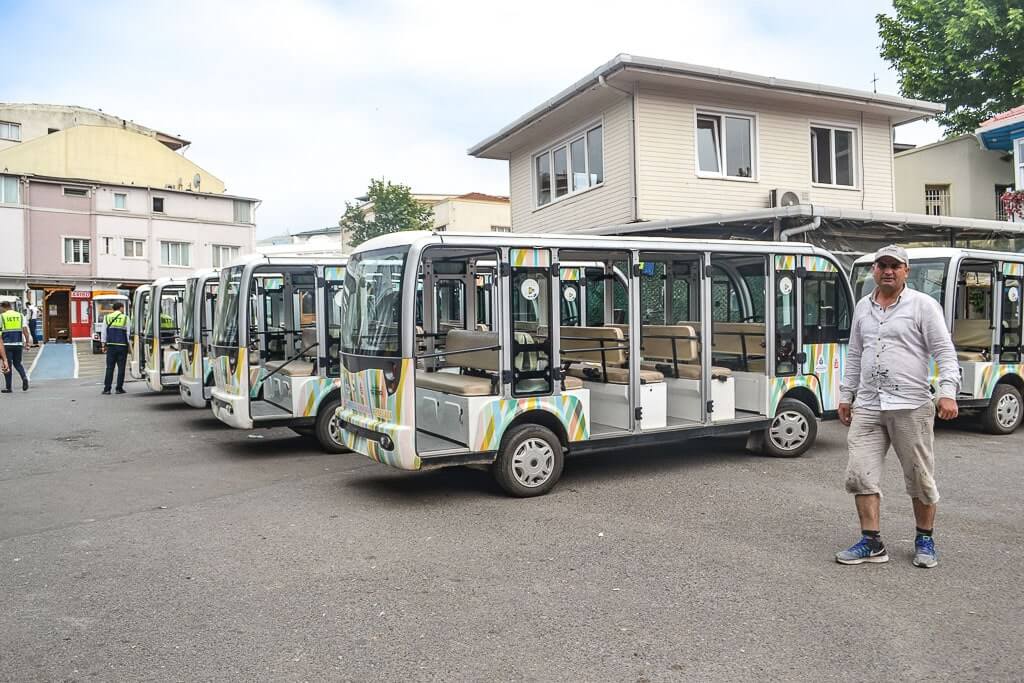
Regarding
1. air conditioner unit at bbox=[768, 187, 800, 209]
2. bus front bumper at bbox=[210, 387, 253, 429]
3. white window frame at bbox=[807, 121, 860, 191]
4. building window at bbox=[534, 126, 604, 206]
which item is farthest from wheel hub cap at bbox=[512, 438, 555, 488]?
white window frame at bbox=[807, 121, 860, 191]

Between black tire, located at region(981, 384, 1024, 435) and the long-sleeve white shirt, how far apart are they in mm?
6216

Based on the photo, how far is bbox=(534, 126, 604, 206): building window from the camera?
63.0ft

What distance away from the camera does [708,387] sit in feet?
28.1

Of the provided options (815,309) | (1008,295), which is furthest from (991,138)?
(815,309)

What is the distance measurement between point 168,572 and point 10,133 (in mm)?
57580

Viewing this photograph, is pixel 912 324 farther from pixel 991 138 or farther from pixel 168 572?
pixel 991 138

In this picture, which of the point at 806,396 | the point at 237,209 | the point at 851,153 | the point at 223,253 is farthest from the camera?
the point at 237,209

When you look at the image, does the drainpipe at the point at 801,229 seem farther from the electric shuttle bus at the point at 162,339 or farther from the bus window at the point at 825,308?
the electric shuttle bus at the point at 162,339

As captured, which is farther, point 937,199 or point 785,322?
point 937,199

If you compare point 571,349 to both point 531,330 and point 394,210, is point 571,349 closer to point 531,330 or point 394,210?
point 531,330

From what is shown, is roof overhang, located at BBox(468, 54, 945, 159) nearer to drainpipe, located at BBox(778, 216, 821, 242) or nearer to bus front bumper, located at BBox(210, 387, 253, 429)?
drainpipe, located at BBox(778, 216, 821, 242)

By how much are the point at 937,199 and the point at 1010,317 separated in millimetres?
18955

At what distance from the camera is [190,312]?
41.8ft

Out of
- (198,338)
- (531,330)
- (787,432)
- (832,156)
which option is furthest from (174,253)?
(531,330)
